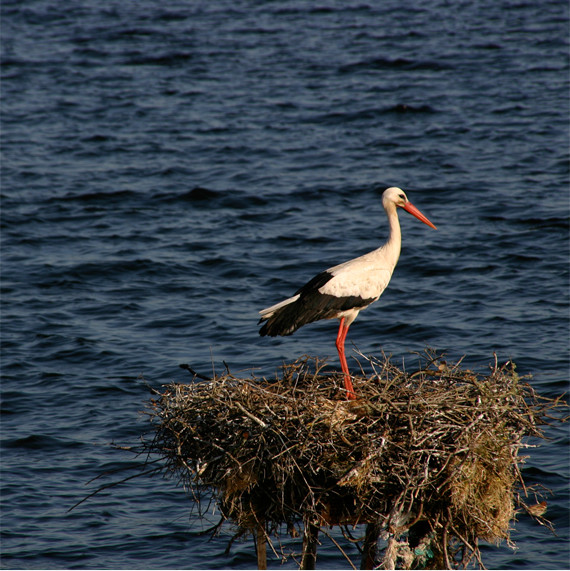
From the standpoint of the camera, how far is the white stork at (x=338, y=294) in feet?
39.1

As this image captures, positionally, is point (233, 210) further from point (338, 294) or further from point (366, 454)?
point (366, 454)

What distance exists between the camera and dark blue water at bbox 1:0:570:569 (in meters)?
16.8

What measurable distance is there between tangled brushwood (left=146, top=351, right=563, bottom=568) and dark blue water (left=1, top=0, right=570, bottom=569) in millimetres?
845

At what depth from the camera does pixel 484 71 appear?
Result: 36344 millimetres

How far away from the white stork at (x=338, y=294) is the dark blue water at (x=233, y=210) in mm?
2343

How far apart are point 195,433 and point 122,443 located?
8.00 meters

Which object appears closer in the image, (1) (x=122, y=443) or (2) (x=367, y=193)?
(1) (x=122, y=443)

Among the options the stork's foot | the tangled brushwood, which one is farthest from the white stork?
the tangled brushwood

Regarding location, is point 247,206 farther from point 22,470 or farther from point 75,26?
point 75,26

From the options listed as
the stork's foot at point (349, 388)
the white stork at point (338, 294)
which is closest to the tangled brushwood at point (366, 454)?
the stork's foot at point (349, 388)

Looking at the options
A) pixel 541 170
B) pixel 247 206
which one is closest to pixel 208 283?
pixel 247 206

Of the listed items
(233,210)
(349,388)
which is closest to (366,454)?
(349,388)

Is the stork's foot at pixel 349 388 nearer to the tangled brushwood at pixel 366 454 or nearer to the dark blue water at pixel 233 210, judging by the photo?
the tangled brushwood at pixel 366 454

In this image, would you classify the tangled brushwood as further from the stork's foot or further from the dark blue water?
the dark blue water
